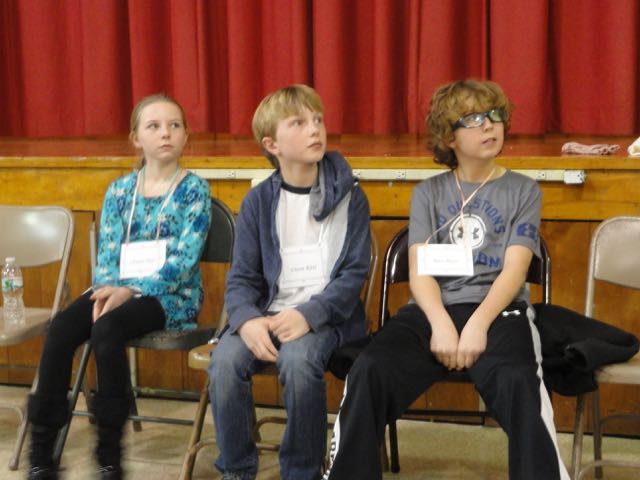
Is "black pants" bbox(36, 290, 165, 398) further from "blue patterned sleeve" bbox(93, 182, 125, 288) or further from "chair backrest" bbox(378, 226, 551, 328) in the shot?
"chair backrest" bbox(378, 226, 551, 328)

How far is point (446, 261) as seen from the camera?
2592 mm

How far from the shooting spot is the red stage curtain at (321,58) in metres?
4.09

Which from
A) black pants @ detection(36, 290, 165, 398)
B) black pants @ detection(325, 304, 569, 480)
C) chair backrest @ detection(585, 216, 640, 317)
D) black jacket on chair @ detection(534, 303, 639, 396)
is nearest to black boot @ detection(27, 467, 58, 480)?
black pants @ detection(36, 290, 165, 398)

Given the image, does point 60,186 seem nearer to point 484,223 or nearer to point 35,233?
point 35,233

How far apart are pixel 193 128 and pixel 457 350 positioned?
8.59 feet

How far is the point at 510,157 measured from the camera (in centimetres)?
301

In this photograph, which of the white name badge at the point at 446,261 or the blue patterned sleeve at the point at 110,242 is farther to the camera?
the blue patterned sleeve at the point at 110,242

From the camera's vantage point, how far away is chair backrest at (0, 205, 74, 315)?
317 centimetres

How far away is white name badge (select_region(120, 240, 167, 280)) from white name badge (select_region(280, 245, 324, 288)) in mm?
453

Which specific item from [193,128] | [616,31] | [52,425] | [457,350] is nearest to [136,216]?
[52,425]

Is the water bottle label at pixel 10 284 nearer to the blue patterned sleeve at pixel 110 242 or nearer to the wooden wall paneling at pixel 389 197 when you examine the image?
the blue patterned sleeve at pixel 110 242

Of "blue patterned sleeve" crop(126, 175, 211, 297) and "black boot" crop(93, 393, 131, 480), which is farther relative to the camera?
"blue patterned sleeve" crop(126, 175, 211, 297)

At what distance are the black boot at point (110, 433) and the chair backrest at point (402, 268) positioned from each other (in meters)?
0.78

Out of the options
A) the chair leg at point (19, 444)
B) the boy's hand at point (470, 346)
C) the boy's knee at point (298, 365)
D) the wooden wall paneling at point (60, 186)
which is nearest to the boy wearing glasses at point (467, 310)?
the boy's hand at point (470, 346)
